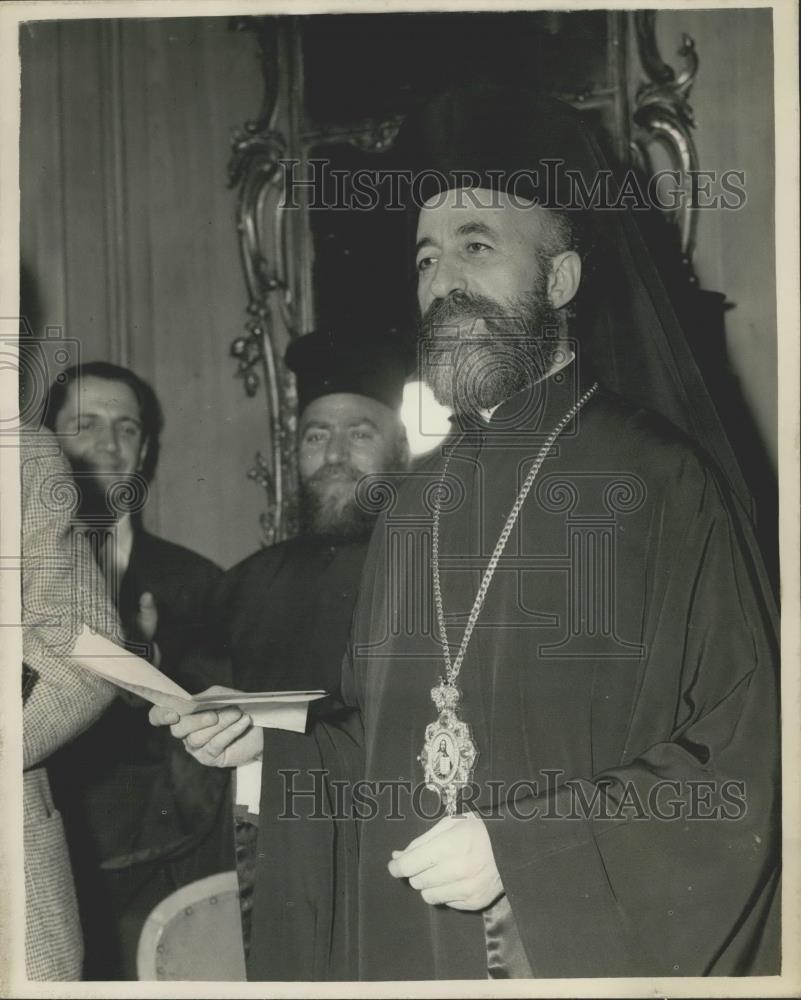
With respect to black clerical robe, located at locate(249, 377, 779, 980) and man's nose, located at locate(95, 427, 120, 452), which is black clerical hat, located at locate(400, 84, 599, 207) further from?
man's nose, located at locate(95, 427, 120, 452)

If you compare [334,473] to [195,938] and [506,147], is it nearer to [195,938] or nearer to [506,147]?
[506,147]

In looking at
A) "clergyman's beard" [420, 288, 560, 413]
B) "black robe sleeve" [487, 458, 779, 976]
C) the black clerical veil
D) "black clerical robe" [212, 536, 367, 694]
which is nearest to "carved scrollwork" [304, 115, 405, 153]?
the black clerical veil

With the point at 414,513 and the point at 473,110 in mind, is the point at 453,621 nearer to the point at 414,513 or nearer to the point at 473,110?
the point at 414,513

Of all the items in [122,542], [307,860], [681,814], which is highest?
[122,542]

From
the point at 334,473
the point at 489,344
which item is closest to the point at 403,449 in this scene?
the point at 334,473

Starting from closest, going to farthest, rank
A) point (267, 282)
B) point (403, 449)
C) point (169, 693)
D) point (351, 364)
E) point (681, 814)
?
point (169, 693) < point (681, 814) < point (403, 449) < point (351, 364) < point (267, 282)

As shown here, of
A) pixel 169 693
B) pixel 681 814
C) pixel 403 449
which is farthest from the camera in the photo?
pixel 403 449

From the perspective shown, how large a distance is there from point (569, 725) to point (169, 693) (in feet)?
2.50

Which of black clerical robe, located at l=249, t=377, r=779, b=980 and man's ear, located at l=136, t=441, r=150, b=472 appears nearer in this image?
black clerical robe, located at l=249, t=377, r=779, b=980

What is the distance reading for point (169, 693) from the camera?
6.70ft

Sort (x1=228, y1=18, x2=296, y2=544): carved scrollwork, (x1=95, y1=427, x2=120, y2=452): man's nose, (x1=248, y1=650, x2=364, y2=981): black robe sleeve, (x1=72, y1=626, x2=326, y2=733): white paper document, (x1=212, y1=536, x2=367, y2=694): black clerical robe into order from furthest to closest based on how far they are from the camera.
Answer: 1. (x1=228, y1=18, x2=296, y2=544): carved scrollwork
2. (x1=95, y1=427, x2=120, y2=452): man's nose
3. (x1=212, y1=536, x2=367, y2=694): black clerical robe
4. (x1=248, y1=650, x2=364, y2=981): black robe sleeve
5. (x1=72, y1=626, x2=326, y2=733): white paper document

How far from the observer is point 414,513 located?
7.68ft

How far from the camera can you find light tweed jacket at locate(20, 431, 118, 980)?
2.33m

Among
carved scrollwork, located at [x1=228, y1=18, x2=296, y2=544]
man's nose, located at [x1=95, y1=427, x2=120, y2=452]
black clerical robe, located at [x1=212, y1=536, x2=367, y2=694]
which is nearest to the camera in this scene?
black clerical robe, located at [x1=212, y1=536, x2=367, y2=694]
